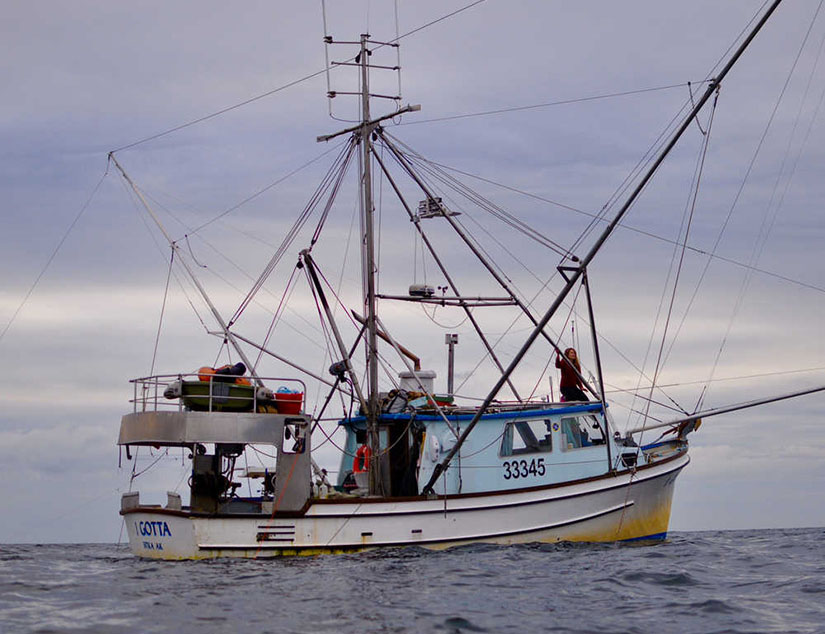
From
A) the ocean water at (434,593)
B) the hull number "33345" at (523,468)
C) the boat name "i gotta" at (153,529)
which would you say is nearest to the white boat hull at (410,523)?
the boat name "i gotta" at (153,529)

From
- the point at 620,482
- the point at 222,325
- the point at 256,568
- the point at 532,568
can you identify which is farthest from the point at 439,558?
the point at 222,325

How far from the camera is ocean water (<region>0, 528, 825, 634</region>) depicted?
1382cm

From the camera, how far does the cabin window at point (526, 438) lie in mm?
24453

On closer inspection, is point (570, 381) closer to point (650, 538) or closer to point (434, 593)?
point (650, 538)

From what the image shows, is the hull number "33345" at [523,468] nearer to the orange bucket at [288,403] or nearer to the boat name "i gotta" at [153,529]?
the orange bucket at [288,403]

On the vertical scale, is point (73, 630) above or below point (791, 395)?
below

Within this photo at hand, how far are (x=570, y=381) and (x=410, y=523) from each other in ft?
20.0

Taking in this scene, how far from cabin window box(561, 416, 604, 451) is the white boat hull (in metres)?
1.14

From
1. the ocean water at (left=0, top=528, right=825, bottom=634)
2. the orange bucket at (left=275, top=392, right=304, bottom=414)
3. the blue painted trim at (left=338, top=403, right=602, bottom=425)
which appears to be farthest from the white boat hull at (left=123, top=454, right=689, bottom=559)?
the orange bucket at (left=275, top=392, right=304, bottom=414)

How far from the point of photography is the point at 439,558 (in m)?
20.9

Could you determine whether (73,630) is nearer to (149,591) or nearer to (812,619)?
(149,591)

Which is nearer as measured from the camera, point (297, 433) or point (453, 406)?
point (297, 433)

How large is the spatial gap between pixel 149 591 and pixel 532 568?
683cm

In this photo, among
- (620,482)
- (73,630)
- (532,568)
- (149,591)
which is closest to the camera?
(73,630)
